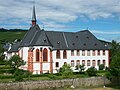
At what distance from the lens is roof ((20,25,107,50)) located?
6938cm

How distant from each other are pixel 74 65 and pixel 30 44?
48.3 ft

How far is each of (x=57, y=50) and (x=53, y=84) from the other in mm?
21386

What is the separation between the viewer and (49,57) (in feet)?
229

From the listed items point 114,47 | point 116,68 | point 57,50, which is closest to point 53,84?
point 116,68

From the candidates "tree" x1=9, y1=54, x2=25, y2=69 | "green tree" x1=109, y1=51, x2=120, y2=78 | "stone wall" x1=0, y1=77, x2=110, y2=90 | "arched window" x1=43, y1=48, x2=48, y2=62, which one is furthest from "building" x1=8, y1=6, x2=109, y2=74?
"green tree" x1=109, y1=51, x2=120, y2=78

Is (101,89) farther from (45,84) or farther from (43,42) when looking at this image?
(43,42)

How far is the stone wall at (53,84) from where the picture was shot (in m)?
47.6

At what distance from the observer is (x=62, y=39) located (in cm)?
7525

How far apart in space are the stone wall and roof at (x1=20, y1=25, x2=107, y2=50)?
17764 mm

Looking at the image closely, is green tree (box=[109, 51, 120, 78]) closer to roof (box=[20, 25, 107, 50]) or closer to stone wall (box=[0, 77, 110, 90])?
stone wall (box=[0, 77, 110, 90])

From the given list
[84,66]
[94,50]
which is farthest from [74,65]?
[94,50]

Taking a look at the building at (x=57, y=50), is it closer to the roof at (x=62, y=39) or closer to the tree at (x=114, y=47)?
the roof at (x=62, y=39)

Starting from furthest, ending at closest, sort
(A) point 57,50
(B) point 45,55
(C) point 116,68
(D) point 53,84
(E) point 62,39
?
(E) point 62,39 < (A) point 57,50 < (B) point 45,55 < (C) point 116,68 < (D) point 53,84

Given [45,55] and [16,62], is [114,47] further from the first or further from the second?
[16,62]
